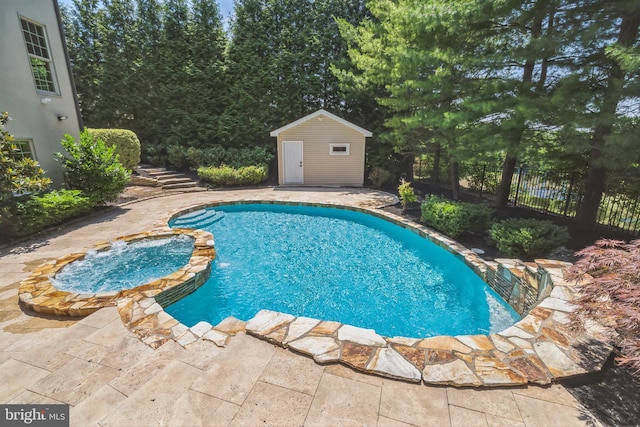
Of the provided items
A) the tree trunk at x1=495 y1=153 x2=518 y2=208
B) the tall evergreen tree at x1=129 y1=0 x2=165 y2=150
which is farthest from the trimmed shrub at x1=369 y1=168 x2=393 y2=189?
the tall evergreen tree at x1=129 y1=0 x2=165 y2=150

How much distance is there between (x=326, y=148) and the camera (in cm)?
1303

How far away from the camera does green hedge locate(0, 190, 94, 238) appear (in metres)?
5.99

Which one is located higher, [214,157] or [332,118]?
[332,118]

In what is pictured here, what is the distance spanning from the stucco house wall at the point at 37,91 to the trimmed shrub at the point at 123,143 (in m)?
2.47

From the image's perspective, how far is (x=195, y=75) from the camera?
14781mm

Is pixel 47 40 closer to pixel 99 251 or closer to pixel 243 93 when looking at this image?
pixel 99 251

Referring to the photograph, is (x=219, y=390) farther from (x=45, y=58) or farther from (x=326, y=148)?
(x=326, y=148)

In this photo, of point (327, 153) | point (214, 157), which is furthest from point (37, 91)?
point (327, 153)

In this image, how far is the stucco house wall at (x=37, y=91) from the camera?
Result: 675 centimetres

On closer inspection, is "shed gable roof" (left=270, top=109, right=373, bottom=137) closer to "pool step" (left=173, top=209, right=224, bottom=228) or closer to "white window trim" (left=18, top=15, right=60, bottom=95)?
"pool step" (left=173, top=209, right=224, bottom=228)

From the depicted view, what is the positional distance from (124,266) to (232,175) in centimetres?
790

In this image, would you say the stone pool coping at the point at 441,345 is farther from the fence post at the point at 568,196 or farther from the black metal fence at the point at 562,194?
the fence post at the point at 568,196

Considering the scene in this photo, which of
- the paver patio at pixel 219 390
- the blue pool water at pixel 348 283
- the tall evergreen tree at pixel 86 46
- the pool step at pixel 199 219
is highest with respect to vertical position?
the tall evergreen tree at pixel 86 46

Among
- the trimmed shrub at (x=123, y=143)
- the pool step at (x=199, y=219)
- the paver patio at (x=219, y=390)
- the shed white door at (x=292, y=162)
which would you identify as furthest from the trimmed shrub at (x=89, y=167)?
the shed white door at (x=292, y=162)
